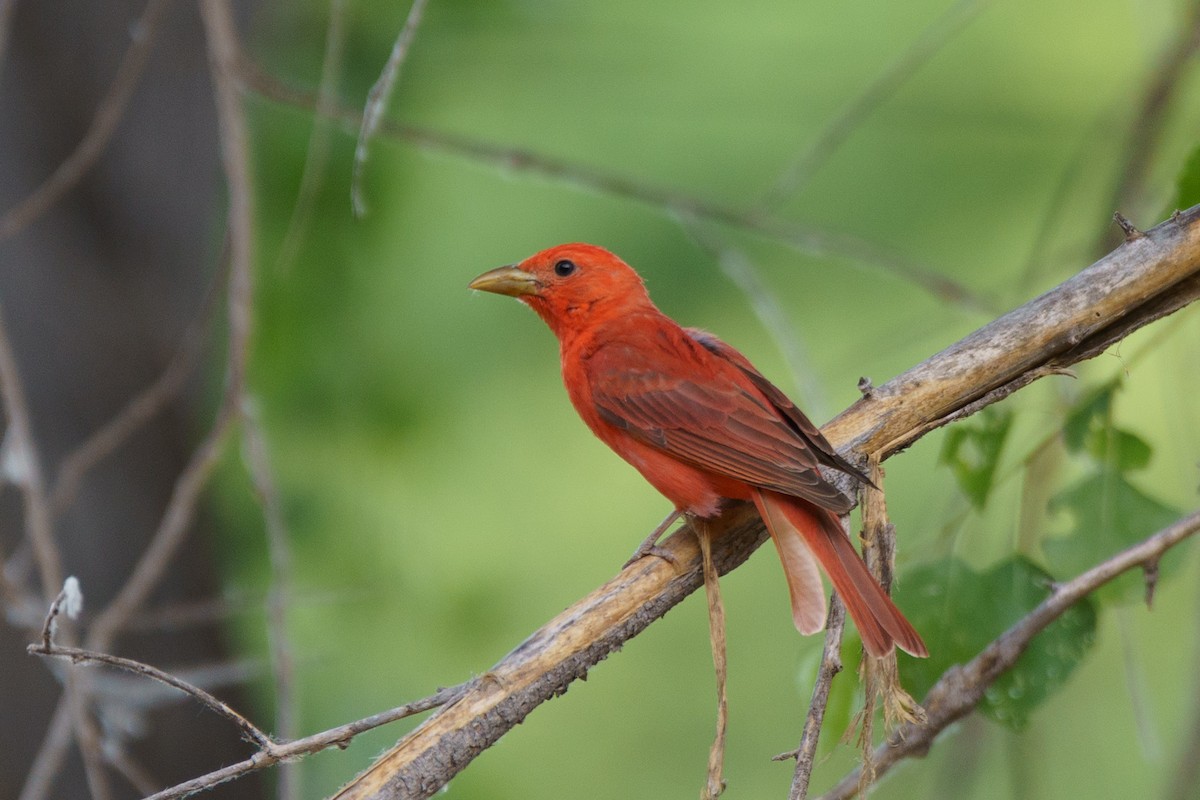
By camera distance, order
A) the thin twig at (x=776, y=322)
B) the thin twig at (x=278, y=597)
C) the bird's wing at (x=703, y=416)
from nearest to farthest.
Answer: the bird's wing at (x=703, y=416) → the thin twig at (x=278, y=597) → the thin twig at (x=776, y=322)

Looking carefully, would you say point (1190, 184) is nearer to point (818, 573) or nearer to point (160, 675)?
point (818, 573)

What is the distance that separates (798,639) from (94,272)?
171 inches

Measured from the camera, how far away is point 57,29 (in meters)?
4.65

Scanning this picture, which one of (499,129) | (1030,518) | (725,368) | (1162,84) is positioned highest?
(499,129)

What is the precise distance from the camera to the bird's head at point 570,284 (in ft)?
11.5

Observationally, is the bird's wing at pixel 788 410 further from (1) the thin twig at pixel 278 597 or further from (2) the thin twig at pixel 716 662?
(1) the thin twig at pixel 278 597

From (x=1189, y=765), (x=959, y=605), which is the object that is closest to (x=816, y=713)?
(x=959, y=605)

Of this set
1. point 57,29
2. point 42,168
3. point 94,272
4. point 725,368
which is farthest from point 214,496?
point 725,368

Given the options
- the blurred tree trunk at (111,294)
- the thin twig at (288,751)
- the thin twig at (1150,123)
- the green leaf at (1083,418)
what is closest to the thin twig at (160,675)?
the thin twig at (288,751)

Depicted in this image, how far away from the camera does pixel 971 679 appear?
2.33m

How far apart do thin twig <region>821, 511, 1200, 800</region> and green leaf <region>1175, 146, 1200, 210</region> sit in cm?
60

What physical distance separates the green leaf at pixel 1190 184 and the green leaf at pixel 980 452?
20.2 inches

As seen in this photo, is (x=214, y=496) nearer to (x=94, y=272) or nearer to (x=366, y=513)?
(x=366, y=513)

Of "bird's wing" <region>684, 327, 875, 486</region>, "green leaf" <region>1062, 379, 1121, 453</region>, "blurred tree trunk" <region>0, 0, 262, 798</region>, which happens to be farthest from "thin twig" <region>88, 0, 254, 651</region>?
"green leaf" <region>1062, 379, 1121, 453</region>
